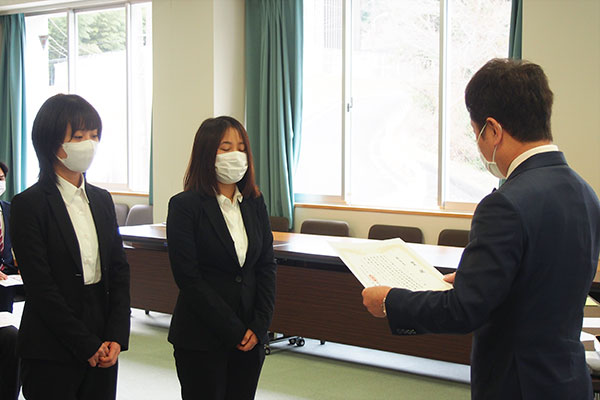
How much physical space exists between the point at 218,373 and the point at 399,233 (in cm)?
344

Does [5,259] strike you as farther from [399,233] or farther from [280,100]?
[280,100]

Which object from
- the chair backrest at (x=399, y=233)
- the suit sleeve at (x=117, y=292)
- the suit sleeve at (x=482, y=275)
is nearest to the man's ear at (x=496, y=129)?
the suit sleeve at (x=482, y=275)

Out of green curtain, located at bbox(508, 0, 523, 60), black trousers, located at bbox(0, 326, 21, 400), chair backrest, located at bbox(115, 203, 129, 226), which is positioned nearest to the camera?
black trousers, located at bbox(0, 326, 21, 400)

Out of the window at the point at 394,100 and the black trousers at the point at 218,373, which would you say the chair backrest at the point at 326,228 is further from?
the black trousers at the point at 218,373

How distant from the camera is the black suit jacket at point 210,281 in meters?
2.15

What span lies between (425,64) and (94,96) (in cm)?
462

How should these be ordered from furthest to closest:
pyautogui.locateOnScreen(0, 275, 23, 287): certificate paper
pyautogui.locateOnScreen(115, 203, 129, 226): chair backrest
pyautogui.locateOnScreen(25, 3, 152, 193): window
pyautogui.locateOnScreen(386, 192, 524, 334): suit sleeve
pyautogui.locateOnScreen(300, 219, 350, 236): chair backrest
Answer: pyautogui.locateOnScreen(25, 3, 152, 193): window < pyautogui.locateOnScreen(115, 203, 129, 226): chair backrest < pyautogui.locateOnScreen(300, 219, 350, 236): chair backrest < pyautogui.locateOnScreen(0, 275, 23, 287): certificate paper < pyautogui.locateOnScreen(386, 192, 524, 334): suit sleeve

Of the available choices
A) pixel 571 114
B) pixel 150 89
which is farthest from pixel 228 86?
pixel 571 114

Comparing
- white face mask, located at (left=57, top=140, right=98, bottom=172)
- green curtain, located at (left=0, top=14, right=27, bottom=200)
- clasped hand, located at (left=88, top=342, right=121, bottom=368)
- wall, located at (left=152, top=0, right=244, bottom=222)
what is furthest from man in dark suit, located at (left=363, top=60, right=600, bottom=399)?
green curtain, located at (left=0, top=14, right=27, bottom=200)

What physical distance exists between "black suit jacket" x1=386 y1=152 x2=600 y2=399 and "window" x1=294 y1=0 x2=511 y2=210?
14.5 ft

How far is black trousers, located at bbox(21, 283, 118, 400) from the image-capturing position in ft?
6.24

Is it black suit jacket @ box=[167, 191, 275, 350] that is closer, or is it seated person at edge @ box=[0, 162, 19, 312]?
black suit jacket @ box=[167, 191, 275, 350]

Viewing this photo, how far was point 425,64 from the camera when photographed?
5973 millimetres

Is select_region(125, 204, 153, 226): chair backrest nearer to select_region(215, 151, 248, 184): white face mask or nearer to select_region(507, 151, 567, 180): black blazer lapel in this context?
select_region(215, 151, 248, 184): white face mask
